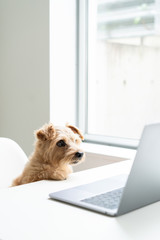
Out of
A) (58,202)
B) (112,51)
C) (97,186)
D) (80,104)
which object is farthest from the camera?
(80,104)

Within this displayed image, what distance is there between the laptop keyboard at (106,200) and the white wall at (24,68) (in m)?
1.24

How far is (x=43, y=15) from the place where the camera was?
2133 millimetres

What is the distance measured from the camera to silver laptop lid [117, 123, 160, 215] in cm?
80

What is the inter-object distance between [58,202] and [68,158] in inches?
11.3

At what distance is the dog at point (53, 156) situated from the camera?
48.9 inches

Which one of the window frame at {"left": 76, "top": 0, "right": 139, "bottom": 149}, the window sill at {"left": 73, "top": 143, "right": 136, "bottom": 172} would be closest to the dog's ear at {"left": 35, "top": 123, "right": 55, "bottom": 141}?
the window sill at {"left": 73, "top": 143, "right": 136, "bottom": 172}

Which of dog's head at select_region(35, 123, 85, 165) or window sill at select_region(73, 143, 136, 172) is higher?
dog's head at select_region(35, 123, 85, 165)

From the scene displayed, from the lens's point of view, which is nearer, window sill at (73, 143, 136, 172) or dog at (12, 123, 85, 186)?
dog at (12, 123, 85, 186)

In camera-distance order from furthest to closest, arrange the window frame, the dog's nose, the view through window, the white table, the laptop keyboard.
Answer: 1. the window frame
2. the view through window
3. the dog's nose
4. the laptop keyboard
5. the white table

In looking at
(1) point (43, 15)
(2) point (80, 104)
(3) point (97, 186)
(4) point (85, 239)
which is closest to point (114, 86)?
(2) point (80, 104)

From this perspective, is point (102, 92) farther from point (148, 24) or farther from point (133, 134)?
point (148, 24)

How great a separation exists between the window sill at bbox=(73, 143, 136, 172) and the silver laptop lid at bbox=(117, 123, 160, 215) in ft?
3.15

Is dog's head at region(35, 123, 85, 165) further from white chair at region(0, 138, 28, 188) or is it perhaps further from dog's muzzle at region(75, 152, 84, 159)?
white chair at region(0, 138, 28, 188)

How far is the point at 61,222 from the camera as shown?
2.69 ft
